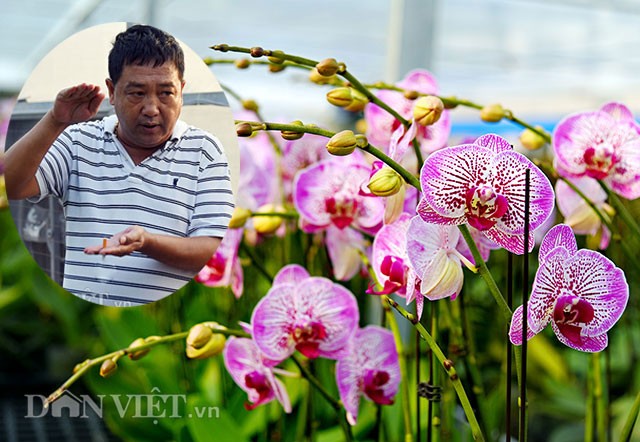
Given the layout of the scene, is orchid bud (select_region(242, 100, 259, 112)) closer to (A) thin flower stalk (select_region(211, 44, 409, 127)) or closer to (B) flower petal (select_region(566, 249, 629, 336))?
(A) thin flower stalk (select_region(211, 44, 409, 127))

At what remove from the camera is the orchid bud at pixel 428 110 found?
20.2 inches

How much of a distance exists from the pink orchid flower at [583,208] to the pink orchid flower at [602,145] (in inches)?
1.3

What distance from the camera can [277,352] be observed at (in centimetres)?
58

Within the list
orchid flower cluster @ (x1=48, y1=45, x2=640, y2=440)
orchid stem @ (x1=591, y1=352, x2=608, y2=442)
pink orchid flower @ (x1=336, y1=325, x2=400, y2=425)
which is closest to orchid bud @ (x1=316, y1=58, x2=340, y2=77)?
orchid flower cluster @ (x1=48, y1=45, x2=640, y2=440)

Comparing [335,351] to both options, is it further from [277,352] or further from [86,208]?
[86,208]

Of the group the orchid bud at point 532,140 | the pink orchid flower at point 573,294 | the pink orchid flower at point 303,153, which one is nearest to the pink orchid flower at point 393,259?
the pink orchid flower at point 573,294

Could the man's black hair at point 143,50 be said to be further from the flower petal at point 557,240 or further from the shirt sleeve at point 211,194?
the flower petal at point 557,240

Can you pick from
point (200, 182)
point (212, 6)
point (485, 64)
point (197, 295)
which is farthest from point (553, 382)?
point (485, 64)

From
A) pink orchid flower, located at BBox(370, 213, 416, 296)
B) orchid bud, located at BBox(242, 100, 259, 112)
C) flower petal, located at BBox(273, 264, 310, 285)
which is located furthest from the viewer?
orchid bud, located at BBox(242, 100, 259, 112)

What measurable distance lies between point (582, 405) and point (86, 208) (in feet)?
4.02

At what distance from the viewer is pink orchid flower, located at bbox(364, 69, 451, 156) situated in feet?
2.19

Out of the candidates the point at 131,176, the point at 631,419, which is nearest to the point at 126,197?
the point at 131,176

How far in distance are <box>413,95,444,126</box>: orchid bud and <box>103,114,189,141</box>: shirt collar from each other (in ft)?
0.49

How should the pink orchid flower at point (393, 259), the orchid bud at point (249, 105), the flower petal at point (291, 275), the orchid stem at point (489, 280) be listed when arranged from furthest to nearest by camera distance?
the orchid bud at point (249, 105), the flower petal at point (291, 275), the pink orchid flower at point (393, 259), the orchid stem at point (489, 280)
